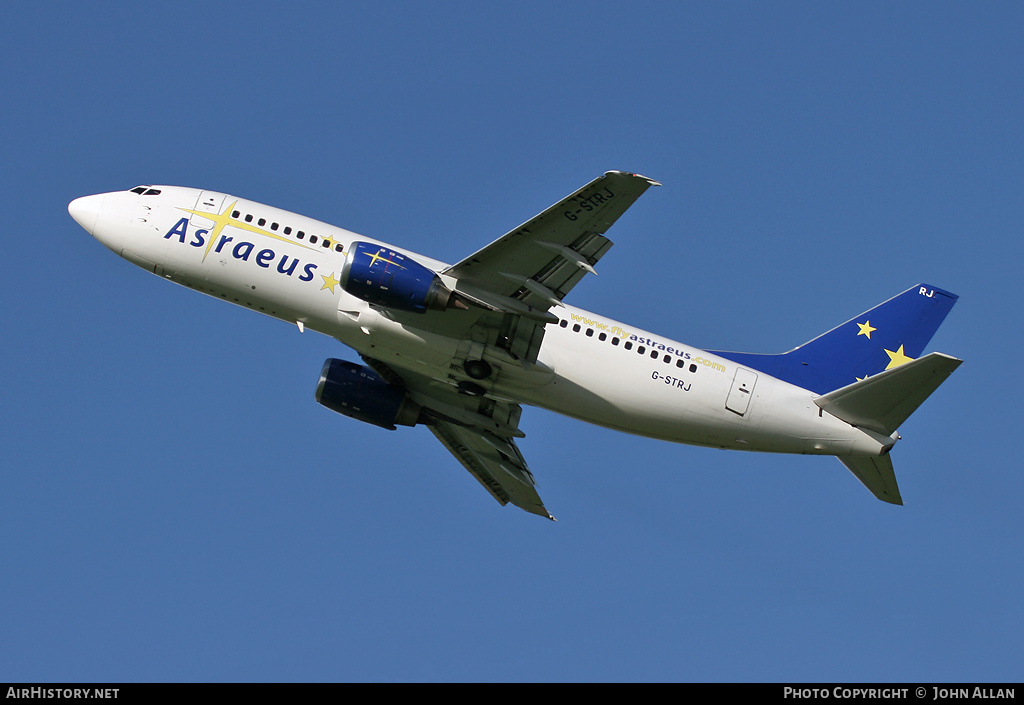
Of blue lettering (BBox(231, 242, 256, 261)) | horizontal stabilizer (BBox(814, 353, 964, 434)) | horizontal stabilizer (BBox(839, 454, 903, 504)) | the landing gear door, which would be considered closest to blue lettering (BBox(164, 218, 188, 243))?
the landing gear door

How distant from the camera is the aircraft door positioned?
3500cm

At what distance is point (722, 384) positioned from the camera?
3516cm

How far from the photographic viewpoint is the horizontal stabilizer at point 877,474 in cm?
3522

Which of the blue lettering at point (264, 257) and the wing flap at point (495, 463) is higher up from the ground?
the blue lettering at point (264, 257)

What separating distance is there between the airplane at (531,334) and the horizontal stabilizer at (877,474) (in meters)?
0.05

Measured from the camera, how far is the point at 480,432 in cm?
4047

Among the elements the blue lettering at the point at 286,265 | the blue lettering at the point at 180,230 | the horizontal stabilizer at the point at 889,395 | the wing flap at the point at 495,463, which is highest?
the horizontal stabilizer at the point at 889,395

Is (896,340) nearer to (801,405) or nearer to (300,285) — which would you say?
(801,405)

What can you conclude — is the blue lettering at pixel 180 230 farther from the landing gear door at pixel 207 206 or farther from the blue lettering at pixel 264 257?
the blue lettering at pixel 264 257

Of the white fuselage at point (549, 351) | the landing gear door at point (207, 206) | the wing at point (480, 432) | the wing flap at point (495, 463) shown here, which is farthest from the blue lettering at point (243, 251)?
the wing flap at point (495, 463)

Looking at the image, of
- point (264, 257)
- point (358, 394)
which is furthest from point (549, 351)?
point (264, 257)

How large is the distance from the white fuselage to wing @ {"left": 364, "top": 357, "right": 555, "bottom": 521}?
3674 mm
